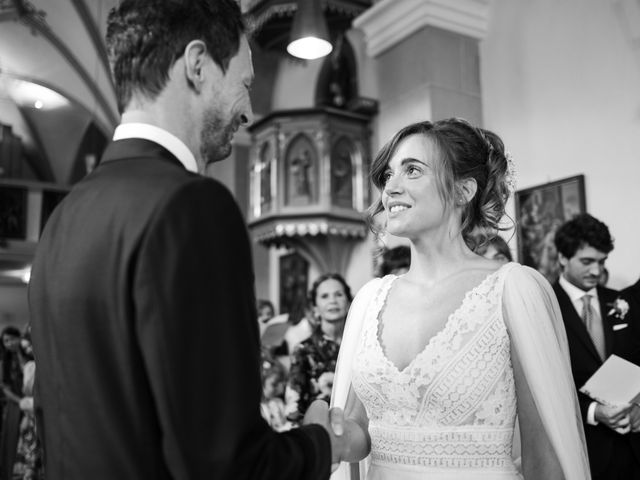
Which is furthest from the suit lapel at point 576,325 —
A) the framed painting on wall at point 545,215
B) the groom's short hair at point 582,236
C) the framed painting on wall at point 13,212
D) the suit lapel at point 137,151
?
the framed painting on wall at point 13,212

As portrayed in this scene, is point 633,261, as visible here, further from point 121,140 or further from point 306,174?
point 121,140

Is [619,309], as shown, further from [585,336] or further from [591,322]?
[585,336]

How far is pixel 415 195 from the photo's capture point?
7.17ft

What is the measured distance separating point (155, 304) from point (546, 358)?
1257 mm

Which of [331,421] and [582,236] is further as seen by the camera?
[582,236]

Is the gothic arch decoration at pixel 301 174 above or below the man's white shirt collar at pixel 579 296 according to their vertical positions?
above

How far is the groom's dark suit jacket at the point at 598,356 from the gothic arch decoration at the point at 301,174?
4.07 meters

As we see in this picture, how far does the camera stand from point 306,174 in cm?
789

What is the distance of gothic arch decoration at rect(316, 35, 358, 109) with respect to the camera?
8.83m

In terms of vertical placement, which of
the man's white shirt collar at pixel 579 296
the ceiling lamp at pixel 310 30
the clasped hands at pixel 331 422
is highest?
the ceiling lamp at pixel 310 30

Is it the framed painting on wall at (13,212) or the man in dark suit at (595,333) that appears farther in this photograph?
A: the framed painting on wall at (13,212)

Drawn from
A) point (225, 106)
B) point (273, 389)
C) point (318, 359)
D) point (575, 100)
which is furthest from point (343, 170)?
point (225, 106)

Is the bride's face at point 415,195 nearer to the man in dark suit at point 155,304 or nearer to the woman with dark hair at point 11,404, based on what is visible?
the man in dark suit at point 155,304

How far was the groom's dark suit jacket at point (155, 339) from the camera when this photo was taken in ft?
3.68
